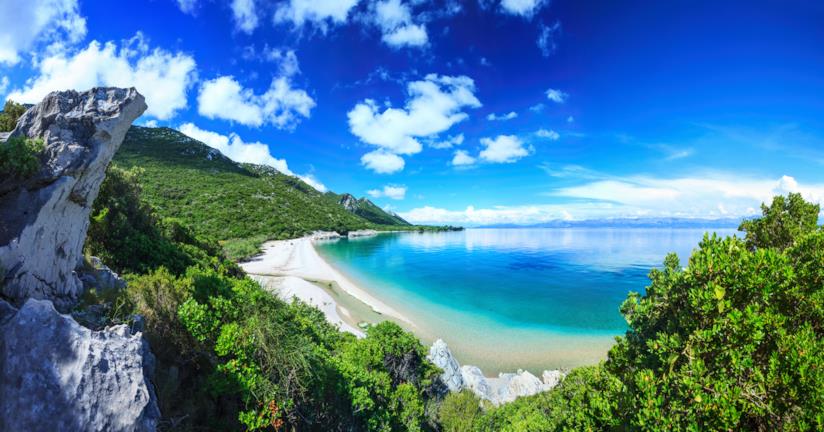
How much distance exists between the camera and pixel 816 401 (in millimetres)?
3508

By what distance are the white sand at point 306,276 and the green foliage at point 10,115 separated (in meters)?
13.1

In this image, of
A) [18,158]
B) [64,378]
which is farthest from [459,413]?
[18,158]

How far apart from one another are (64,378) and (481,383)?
15.6 m

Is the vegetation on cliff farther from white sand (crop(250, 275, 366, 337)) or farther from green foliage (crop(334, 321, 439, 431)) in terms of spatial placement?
white sand (crop(250, 275, 366, 337))

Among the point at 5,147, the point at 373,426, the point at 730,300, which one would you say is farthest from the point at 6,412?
the point at 730,300

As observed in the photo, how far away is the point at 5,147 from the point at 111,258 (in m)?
6.42

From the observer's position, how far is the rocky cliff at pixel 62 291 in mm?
3713

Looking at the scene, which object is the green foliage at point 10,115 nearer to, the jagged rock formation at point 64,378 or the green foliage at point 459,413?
the jagged rock formation at point 64,378

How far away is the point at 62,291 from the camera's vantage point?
19.7 feet

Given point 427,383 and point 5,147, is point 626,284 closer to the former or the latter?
point 427,383

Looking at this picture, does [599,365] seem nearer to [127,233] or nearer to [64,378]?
[64,378]

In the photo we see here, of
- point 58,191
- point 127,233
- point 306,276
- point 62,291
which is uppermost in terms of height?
point 58,191

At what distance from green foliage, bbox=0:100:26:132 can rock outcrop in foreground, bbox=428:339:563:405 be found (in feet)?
53.6

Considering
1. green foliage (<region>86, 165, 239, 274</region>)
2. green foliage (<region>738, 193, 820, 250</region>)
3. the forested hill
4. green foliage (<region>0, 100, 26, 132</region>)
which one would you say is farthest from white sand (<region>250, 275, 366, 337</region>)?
the forested hill
